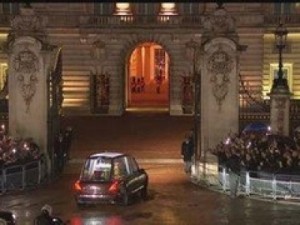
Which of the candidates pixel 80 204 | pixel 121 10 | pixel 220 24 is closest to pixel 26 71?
pixel 220 24

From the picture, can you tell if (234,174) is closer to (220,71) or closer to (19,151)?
(220,71)

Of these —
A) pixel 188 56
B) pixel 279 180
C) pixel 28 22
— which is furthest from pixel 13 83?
pixel 188 56

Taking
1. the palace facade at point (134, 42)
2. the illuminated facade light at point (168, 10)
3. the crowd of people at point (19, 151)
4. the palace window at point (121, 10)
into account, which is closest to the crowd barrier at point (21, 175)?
the crowd of people at point (19, 151)

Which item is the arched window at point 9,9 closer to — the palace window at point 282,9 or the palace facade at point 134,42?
the palace facade at point 134,42

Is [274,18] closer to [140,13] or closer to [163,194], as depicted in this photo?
[140,13]

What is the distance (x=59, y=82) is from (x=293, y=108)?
8897 millimetres

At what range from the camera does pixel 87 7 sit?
54.2m

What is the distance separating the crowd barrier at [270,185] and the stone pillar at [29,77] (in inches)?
285

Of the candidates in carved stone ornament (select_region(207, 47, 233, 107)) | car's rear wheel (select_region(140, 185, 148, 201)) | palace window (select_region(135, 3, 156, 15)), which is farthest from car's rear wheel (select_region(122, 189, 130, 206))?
palace window (select_region(135, 3, 156, 15))

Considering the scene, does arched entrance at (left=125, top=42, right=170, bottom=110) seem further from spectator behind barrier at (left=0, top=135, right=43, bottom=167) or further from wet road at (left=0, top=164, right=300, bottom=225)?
wet road at (left=0, top=164, right=300, bottom=225)

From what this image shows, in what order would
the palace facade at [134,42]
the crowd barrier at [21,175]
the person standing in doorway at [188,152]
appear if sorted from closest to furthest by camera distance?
the crowd barrier at [21,175], the person standing in doorway at [188,152], the palace facade at [134,42]

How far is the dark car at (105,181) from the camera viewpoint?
22109mm

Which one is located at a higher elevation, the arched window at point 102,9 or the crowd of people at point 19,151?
the arched window at point 102,9

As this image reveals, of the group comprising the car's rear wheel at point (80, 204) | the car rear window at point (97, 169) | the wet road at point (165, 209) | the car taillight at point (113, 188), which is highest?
the car rear window at point (97, 169)
